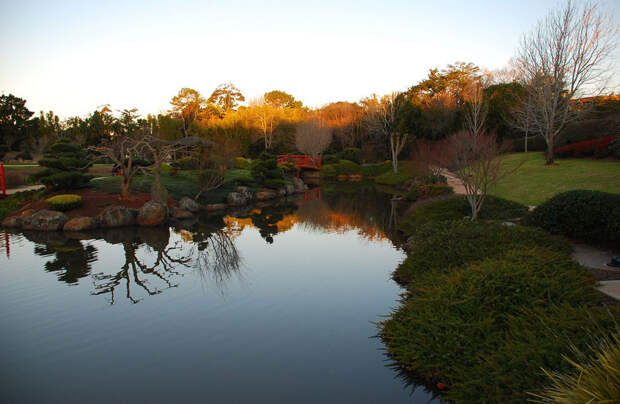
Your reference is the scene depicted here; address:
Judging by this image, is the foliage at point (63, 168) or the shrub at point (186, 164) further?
the shrub at point (186, 164)

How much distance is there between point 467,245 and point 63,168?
17744 millimetres

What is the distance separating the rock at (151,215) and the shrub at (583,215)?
13124 mm

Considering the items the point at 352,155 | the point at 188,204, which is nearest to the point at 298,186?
the point at 188,204

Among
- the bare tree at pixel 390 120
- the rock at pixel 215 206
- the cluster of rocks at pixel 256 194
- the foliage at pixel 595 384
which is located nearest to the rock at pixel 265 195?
the cluster of rocks at pixel 256 194

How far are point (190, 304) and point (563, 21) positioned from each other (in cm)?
2512

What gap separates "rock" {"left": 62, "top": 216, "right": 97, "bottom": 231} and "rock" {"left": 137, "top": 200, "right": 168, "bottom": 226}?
169cm

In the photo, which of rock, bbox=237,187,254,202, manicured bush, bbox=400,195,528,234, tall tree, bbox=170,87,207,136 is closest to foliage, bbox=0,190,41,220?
rock, bbox=237,187,254,202

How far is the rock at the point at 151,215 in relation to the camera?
1475 centimetres

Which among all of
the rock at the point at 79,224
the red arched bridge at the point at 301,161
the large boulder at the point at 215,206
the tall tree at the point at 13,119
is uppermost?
the tall tree at the point at 13,119

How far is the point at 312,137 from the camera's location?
4078 cm

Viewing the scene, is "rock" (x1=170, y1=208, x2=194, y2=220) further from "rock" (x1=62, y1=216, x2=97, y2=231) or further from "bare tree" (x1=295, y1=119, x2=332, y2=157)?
"bare tree" (x1=295, y1=119, x2=332, y2=157)

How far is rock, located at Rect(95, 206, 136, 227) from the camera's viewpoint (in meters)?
14.2

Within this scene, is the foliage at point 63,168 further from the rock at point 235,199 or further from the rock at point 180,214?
the rock at point 235,199

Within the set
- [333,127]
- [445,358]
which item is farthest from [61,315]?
[333,127]
